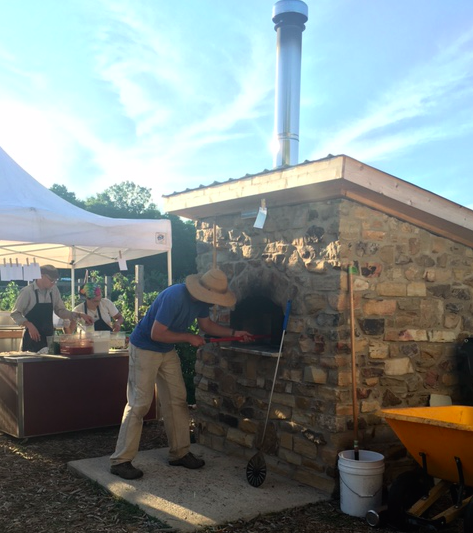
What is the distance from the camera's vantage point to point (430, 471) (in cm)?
407

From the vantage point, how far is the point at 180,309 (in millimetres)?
4910

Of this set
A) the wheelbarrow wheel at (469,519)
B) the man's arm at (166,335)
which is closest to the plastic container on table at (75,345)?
the man's arm at (166,335)

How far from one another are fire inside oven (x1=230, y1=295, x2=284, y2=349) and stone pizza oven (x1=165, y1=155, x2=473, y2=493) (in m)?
0.01

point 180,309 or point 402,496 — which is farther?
point 180,309

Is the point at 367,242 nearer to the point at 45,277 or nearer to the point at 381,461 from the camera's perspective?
the point at 381,461

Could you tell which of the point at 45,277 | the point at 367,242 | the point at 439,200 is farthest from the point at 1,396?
the point at 439,200

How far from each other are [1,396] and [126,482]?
245 centimetres

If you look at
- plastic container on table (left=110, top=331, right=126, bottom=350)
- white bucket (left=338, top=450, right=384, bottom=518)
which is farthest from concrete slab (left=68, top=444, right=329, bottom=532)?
plastic container on table (left=110, top=331, right=126, bottom=350)

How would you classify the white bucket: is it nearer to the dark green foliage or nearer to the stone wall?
the stone wall

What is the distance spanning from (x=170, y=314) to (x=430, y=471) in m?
2.25

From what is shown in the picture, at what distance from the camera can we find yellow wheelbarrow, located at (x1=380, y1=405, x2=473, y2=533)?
3691mm

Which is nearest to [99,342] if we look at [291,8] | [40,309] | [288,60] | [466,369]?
[40,309]

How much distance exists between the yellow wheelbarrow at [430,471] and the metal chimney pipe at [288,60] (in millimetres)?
6172

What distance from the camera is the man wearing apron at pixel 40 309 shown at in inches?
289
